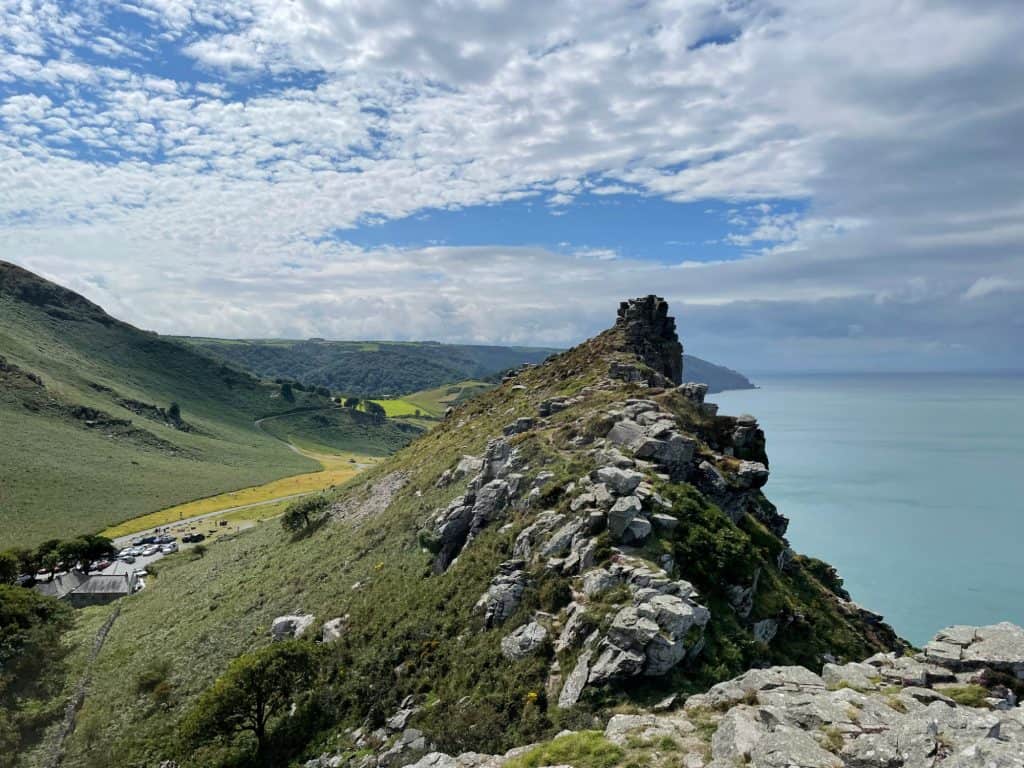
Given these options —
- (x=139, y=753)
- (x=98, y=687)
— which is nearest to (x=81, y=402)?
(x=98, y=687)

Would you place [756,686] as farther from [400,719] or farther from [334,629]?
[334,629]

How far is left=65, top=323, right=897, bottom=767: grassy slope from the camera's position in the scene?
2155 cm

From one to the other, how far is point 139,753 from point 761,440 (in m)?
40.9

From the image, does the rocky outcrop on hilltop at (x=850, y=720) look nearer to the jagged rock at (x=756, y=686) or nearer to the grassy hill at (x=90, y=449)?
the jagged rock at (x=756, y=686)

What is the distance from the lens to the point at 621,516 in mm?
26094

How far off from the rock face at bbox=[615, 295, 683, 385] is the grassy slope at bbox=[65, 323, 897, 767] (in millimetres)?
21040

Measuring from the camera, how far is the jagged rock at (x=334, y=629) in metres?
31.8

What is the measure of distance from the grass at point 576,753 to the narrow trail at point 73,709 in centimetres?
2814

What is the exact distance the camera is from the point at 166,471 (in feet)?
417

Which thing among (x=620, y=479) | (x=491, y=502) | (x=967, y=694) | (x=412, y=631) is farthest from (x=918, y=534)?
(x=412, y=631)

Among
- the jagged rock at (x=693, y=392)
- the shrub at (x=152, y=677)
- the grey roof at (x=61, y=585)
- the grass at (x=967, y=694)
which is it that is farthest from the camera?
the grey roof at (x=61, y=585)

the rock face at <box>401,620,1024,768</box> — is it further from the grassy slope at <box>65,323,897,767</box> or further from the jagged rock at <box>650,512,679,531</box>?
the jagged rock at <box>650,512,679,531</box>

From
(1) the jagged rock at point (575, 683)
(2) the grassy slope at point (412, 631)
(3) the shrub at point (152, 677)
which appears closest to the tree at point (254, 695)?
(2) the grassy slope at point (412, 631)

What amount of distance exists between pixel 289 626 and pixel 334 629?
499cm
